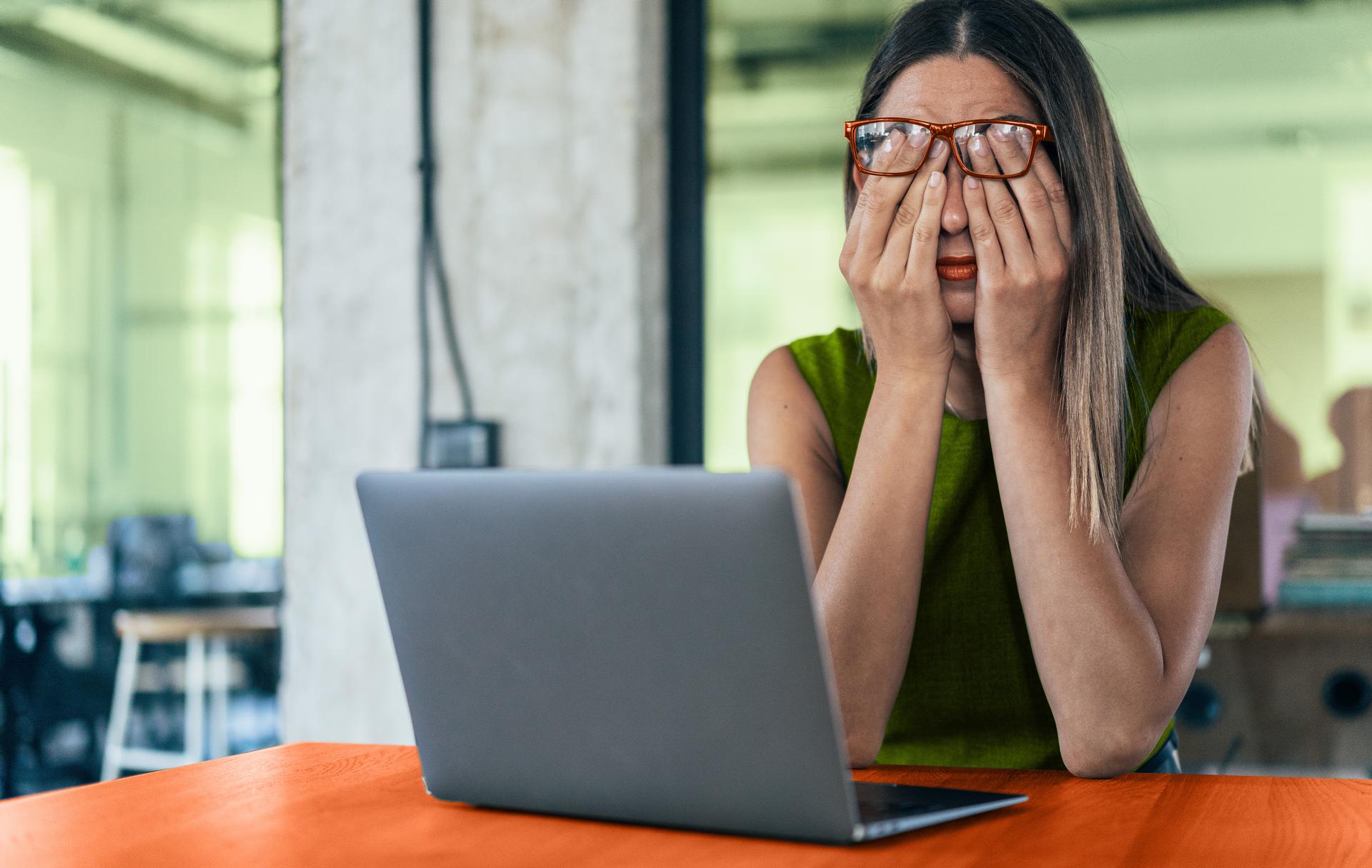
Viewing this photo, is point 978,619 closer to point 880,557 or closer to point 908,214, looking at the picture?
point 880,557

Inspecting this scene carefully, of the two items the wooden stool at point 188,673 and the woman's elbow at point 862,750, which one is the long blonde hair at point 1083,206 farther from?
the wooden stool at point 188,673

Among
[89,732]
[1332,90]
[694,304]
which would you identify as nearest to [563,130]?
[694,304]

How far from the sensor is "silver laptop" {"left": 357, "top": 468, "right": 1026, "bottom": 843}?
0.58 metres

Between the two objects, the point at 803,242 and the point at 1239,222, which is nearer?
the point at 1239,222

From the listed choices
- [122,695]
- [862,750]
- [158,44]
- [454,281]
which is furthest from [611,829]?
[158,44]

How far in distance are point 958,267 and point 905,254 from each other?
0.17 ft

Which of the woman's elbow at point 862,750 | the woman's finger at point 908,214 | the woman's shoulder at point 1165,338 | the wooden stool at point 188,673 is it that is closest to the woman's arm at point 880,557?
the woman's elbow at point 862,750

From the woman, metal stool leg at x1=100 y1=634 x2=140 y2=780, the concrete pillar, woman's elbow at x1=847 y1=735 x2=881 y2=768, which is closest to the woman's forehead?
the woman

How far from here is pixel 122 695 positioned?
255 centimetres

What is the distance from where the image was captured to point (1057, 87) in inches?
44.8

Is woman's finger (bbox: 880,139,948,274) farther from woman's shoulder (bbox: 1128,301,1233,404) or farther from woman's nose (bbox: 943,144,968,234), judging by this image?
woman's shoulder (bbox: 1128,301,1233,404)

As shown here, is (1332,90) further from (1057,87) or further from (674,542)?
(674,542)

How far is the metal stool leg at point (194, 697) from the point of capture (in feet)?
8.29

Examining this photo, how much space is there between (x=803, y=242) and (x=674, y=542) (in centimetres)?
173
